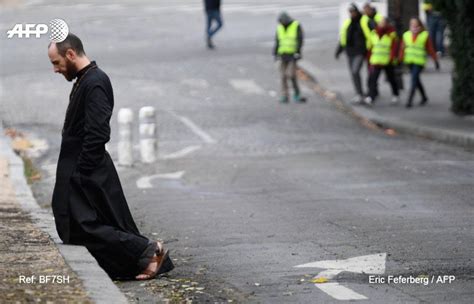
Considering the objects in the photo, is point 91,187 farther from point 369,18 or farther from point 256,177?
point 369,18

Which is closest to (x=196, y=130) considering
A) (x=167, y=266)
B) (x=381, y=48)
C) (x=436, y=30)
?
(x=381, y=48)

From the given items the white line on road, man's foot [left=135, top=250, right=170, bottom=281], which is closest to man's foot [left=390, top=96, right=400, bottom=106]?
man's foot [left=135, top=250, right=170, bottom=281]

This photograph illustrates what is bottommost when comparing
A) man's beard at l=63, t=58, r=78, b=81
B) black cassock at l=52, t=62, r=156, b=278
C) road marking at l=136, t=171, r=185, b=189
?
road marking at l=136, t=171, r=185, b=189

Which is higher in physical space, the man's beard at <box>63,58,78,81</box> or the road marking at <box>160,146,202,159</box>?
the man's beard at <box>63,58,78,81</box>

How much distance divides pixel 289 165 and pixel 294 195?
3164 millimetres

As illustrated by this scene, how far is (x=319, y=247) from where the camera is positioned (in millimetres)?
11047

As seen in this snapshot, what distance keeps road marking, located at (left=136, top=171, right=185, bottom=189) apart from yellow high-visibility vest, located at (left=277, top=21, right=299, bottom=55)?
8885mm

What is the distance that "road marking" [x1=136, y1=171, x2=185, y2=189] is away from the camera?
16047 mm

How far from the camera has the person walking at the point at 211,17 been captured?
107 feet

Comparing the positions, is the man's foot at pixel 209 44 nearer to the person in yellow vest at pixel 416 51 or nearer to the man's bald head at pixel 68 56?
the person in yellow vest at pixel 416 51

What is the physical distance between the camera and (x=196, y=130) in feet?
72.2

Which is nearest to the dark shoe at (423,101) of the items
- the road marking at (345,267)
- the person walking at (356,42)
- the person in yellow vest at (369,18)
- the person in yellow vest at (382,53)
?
the person in yellow vest at (382,53)

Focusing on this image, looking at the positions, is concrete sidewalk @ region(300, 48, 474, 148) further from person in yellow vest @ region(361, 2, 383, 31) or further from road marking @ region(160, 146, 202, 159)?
road marking @ region(160, 146, 202, 159)

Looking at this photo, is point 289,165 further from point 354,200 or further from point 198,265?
point 198,265
